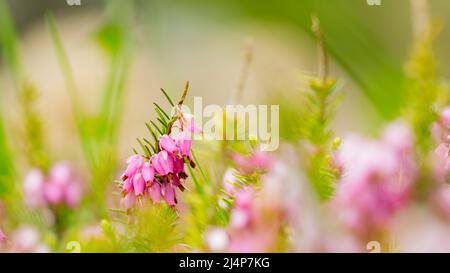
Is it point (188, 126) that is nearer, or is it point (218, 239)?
point (218, 239)

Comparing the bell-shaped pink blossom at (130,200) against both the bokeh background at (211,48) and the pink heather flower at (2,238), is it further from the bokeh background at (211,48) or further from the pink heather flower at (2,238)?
the bokeh background at (211,48)

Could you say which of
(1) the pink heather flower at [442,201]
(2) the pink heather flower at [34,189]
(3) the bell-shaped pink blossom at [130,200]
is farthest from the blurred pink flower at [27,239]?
(1) the pink heather flower at [442,201]

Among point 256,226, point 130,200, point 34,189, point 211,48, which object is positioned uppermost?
point 211,48

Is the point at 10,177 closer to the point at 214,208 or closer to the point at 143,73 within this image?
the point at 214,208

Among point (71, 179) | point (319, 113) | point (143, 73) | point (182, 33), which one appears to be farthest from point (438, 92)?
point (143, 73)

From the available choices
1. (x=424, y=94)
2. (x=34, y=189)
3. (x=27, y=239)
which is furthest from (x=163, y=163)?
(x=34, y=189)

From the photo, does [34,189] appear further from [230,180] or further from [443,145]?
[443,145]
